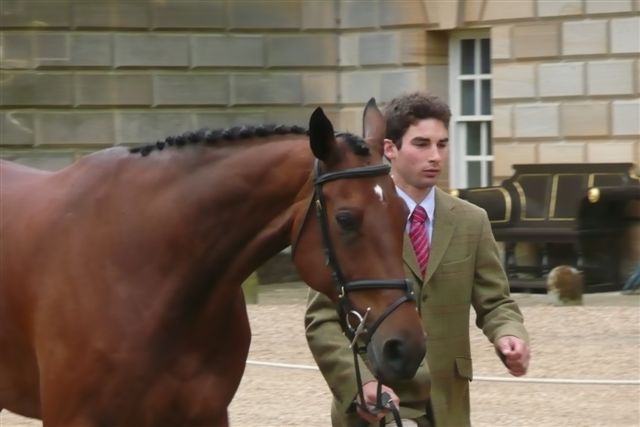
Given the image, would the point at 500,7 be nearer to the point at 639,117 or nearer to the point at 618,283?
the point at 639,117

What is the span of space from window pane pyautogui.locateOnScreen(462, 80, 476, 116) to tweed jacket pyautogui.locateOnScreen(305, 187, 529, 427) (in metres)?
14.4

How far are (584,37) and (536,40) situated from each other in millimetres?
615

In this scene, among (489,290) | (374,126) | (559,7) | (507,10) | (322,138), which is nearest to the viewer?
(322,138)

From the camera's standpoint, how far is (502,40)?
749 inches

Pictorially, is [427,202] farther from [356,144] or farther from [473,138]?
[473,138]

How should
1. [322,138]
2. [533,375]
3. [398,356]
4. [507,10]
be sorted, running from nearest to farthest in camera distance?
[398,356] < [322,138] < [533,375] < [507,10]

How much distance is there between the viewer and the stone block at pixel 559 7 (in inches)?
725

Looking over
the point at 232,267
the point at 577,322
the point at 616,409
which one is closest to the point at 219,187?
→ the point at 232,267

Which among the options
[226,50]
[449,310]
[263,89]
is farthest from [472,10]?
[449,310]

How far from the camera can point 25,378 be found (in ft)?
19.3

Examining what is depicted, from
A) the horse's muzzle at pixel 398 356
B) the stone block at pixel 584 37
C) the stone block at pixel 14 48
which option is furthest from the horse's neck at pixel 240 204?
the stone block at pixel 14 48

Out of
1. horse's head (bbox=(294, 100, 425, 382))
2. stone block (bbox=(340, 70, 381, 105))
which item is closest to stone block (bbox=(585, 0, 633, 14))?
stone block (bbox=(340, 70, 381, 105))

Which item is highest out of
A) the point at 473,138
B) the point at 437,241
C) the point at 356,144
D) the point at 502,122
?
the point at 356,144

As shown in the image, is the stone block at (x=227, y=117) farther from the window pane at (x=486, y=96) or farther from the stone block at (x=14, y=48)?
the window pane at (x=486, y=96)
